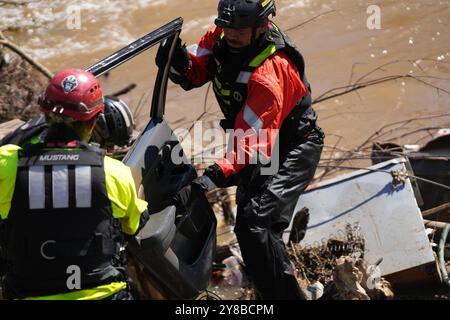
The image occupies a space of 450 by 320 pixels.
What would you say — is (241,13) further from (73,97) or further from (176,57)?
(73,97)

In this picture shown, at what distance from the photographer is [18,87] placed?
25.4ft

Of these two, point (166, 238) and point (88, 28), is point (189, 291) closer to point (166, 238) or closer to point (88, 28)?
point (166, 238)

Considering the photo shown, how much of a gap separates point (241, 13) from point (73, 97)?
54.6 inches

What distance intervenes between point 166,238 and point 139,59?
19.9ft

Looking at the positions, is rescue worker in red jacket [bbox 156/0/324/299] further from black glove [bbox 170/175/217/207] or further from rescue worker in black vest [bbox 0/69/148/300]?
rescue worker in black vest [bbox 0/69/148/300]

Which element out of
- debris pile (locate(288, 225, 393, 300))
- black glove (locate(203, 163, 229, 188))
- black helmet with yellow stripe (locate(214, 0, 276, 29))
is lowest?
debris pile (locate(288, 225, 393, 300))

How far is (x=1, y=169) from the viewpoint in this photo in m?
3.05

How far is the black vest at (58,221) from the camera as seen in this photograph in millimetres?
3051

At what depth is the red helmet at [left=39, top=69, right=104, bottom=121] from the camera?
10.4 feet

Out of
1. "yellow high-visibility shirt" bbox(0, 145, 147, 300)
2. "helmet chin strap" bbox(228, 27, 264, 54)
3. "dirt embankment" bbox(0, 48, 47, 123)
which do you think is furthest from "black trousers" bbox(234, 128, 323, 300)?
"dirt embankment" bbox(0, 48, 47, 123)

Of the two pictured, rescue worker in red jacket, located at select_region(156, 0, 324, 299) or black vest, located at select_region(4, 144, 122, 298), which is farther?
rescue worker in red jacket, located at select_region(156, 0, 324, 299)

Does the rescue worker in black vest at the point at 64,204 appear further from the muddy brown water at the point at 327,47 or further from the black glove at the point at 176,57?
the muddy brown water at the point at 327,47

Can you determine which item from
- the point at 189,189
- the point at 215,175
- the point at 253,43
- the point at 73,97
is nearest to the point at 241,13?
the point at 253,43

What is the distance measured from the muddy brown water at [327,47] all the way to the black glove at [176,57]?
3119mm
